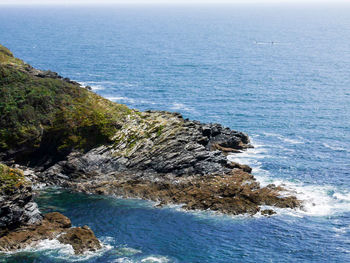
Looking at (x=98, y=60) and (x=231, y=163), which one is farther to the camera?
(x=98, y=60)

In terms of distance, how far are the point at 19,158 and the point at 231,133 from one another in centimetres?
4179

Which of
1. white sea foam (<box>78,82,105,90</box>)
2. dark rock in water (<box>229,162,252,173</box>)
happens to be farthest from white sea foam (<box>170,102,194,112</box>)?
dark rock in water (<box>229,162,252,173</box>)

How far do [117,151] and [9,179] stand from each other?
22167 mm

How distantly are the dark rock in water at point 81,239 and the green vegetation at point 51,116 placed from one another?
23660 mm

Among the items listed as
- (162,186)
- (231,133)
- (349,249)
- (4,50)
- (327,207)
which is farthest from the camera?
(4,50)

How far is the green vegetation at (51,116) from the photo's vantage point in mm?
83375

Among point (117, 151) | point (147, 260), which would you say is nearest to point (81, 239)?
point (147, 260)

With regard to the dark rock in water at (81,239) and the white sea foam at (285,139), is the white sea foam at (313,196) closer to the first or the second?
the white sea foam at (285,139)

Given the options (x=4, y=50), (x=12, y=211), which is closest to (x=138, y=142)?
(x=12, y=211)

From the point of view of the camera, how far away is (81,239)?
61250 millimetres

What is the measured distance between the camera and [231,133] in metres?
96.7

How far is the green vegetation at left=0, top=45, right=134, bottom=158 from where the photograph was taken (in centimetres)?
8338

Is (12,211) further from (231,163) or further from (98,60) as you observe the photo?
(98,60)

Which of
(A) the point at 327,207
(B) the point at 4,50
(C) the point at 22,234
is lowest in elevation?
(C) the point at 22,234
